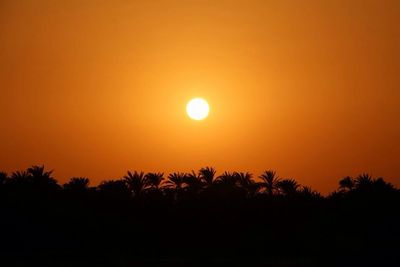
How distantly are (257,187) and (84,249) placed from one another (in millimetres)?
27811

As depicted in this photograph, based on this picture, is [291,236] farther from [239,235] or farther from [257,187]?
[257,187]

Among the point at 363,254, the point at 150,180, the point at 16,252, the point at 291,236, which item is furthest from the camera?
the point at 150,180

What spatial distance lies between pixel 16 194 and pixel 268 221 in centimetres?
2855

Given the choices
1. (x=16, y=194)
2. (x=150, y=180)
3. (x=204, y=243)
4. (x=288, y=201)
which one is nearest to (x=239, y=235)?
(x=204, y=243)

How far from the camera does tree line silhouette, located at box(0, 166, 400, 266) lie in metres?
71.8

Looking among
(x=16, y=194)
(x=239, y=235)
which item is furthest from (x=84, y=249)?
(x=239, y=235)

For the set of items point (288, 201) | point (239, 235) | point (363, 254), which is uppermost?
point (288, 201)

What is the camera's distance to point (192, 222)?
8200cm

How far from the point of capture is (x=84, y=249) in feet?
243

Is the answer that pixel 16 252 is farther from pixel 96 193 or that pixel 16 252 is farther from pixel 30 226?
pixel 96 193

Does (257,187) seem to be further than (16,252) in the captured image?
Yes

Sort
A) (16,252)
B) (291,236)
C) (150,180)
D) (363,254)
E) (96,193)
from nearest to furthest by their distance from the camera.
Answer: (363,254)
(16,252)
(291,236)
(96,193)
(150,180)

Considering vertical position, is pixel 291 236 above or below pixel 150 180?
below

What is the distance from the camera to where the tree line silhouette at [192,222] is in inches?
2825
